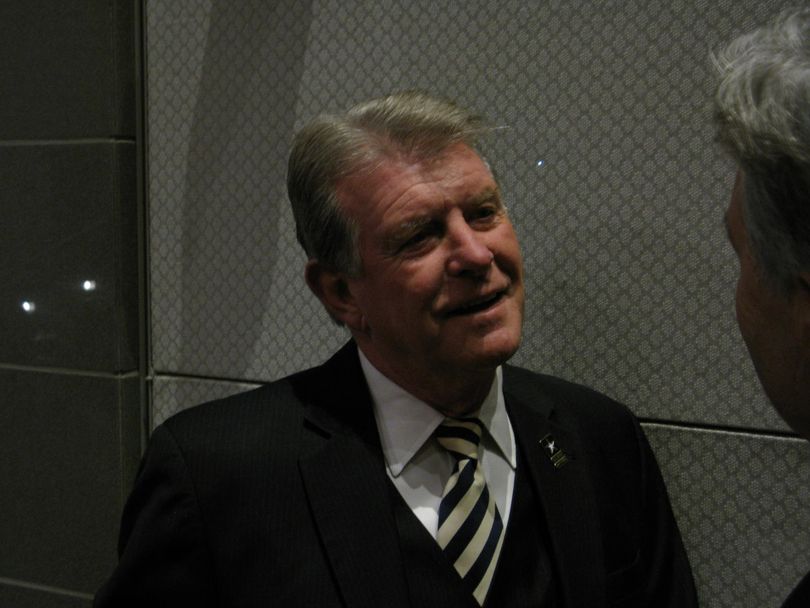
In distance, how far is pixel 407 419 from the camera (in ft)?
4.94

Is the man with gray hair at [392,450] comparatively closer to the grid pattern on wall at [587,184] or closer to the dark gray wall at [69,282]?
the grid pattern on wall at [587,184]

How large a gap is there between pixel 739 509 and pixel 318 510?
0.76 metres

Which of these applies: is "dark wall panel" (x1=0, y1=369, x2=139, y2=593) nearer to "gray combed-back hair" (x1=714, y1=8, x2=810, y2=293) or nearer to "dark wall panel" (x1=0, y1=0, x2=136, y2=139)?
"dark wall panel" (x1=0, y1=0, x2=136, y2=139)

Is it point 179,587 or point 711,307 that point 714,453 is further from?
point 179,587

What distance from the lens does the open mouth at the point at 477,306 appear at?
1454mm

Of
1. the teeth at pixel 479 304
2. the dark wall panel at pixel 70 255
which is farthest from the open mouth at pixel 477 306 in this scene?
the dark wall panel at pixel 70 255

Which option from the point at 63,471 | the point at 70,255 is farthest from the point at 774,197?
the point at 63,471

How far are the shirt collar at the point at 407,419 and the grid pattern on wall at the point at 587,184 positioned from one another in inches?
12.2

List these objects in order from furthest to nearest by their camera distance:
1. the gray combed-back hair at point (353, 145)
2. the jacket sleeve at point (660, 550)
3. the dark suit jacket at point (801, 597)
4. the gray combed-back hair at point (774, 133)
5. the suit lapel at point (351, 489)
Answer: the jacket sleeve at point (660, 550), the gray combed-back hair at point (353, 145), the suit lapel at point (351, 489), the dark suit jacket at point (801, 597), the gray combed-back hair at point (774, 133)

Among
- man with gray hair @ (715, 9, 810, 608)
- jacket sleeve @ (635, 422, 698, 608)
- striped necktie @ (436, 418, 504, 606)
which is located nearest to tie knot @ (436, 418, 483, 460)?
striped necktie @ (436, 418, 504, 606)

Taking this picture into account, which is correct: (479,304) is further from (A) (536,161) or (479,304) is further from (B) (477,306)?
(A) (536,161)

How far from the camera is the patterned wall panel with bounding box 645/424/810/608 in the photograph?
5.50 feet

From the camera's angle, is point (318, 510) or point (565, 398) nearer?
point (318, 510)

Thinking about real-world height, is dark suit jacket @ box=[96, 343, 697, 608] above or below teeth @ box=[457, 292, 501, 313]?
below
